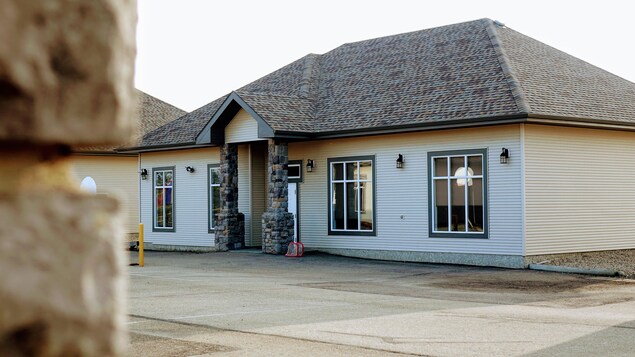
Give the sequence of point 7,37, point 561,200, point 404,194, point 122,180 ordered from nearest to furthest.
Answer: point 7,37, point 561,200, point 404,194, point 122,180

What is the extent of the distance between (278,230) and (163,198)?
7.99 metres

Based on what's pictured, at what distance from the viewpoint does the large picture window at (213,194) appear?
3098 cm

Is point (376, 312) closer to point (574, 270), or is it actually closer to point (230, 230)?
point (574, 270)

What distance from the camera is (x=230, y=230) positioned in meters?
29.6

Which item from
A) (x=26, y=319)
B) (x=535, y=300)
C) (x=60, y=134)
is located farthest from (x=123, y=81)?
(x=535, y=300)

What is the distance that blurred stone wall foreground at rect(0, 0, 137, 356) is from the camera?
0.89 metres

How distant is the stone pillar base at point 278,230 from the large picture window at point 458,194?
4817mm

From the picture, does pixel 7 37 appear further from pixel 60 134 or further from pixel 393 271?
pixel 393 271

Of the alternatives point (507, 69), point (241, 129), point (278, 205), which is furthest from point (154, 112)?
point (507, 69)

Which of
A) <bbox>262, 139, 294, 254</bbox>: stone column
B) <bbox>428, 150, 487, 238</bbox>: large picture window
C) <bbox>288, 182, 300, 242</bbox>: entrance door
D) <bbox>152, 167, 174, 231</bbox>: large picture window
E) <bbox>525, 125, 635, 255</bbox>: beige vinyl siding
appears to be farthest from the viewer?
<bbox>152, 167, 174, 231</bbox>: large picture window

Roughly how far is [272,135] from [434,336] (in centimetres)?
1539

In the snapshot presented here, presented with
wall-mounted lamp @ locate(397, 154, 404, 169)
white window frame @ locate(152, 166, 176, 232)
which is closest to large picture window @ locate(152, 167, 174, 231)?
white window frame @ locate(152, 166, 176, 232)

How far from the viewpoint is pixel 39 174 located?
3.35ft

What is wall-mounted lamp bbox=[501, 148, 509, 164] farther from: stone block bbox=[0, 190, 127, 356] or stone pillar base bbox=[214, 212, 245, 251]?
stone block bbox=[0, 190, 127, 356]
